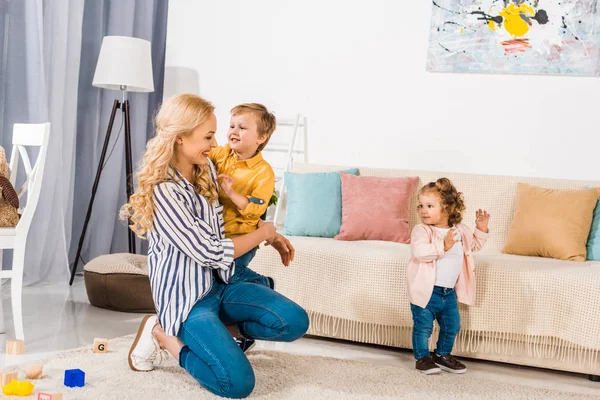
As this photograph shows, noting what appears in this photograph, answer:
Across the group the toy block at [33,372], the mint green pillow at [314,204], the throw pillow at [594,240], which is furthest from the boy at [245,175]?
the throw pillow at [594,240]

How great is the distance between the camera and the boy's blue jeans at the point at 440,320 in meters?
2.61

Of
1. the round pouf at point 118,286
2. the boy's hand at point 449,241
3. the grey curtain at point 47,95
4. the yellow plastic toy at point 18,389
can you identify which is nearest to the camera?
the yellow plastic toy at point 18,389

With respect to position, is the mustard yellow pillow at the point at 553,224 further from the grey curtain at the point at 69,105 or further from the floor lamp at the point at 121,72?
the grey curtain at the point at 69,105

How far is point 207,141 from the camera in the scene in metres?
2.14

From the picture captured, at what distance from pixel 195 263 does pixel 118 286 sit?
1.29 m

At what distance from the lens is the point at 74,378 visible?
2.10m

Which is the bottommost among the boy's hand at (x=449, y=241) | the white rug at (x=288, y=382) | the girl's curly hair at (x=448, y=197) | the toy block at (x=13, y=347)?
the toy block at (x=13, y=347)

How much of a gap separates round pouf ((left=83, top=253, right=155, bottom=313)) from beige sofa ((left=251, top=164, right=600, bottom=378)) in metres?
0.62

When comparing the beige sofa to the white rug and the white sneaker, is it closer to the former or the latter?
the white rug

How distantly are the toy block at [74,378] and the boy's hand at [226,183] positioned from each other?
2.22ft

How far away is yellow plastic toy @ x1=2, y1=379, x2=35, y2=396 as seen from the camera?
197cm

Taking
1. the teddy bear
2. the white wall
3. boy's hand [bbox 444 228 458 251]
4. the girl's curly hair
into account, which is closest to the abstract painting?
the white wall

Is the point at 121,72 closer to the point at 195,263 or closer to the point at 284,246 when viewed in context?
the point at 284,246

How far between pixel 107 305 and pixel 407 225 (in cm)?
143
